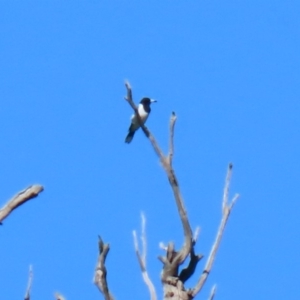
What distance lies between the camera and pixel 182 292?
487cm

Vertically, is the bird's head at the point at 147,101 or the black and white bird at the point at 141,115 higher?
the bird's head at the point at 147,101

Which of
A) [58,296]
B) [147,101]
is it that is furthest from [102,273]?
[147,101]

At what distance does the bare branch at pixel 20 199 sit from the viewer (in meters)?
3.72

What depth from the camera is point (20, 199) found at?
3793 millimetres

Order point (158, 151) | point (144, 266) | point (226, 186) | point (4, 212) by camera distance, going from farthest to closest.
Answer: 1. point (158, 151)
2. point (226, 186)
3. point (144, 266)
4. point (4, 212)

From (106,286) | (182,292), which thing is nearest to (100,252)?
(106,286)

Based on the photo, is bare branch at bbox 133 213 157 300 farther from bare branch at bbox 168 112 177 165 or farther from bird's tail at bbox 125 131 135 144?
bird's tail at bbox 125 131 135 144

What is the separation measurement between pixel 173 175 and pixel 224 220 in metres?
0.56

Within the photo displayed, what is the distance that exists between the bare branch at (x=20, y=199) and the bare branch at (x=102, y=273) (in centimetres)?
103

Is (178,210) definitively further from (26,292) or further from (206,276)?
(26,292)

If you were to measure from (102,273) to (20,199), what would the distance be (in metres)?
1.10

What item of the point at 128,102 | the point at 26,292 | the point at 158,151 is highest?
the point at 128,102

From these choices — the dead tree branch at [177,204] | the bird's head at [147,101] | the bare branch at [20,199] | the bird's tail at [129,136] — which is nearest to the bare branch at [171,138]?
the dead tree branch at [177,204]

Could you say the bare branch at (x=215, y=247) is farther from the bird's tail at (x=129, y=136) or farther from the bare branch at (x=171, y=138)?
the bird's tail at (x=129, y=136)
